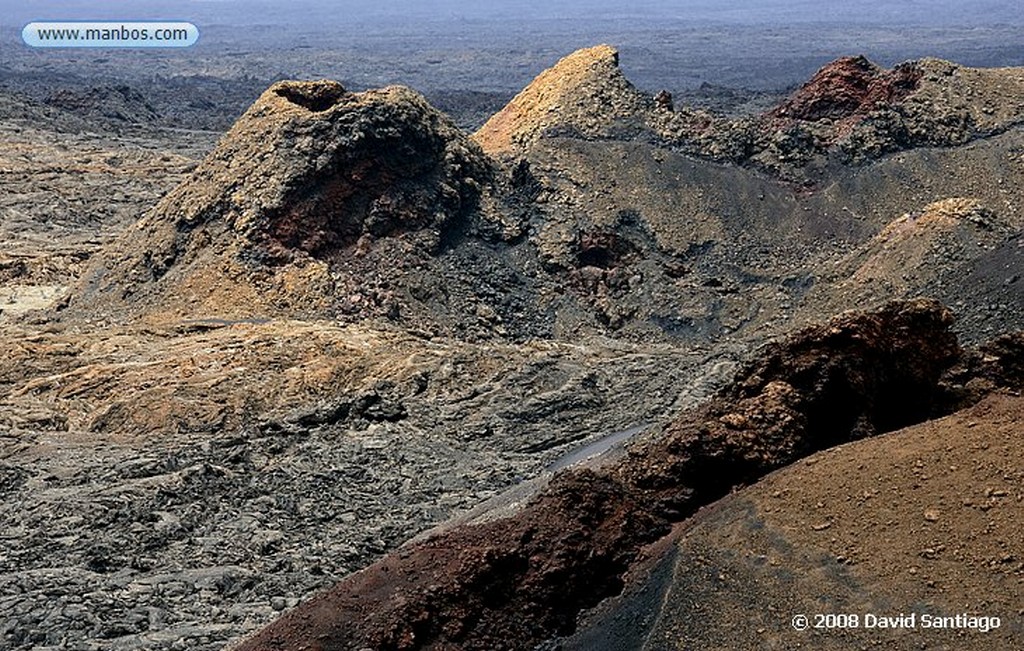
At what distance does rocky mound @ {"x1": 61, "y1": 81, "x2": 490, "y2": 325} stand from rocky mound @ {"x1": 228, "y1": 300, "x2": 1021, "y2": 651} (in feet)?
37.0

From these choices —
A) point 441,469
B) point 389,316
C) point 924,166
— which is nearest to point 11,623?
point 441,469

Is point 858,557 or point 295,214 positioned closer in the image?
point 858,557

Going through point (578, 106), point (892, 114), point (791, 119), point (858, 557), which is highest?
point (578, 106)

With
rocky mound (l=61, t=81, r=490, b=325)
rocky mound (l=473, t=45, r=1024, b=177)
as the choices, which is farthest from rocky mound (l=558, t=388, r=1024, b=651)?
rocky mound (l=473, t=45, r=1024, b=177)

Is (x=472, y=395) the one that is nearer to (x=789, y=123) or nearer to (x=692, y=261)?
(x=692, y=261)

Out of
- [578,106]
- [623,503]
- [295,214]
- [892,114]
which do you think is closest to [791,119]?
[892,114]

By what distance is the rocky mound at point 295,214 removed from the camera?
2169 centimetres

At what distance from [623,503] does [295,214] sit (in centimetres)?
1365

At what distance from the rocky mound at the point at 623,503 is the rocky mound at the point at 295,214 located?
11268 mm

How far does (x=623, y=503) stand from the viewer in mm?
9703

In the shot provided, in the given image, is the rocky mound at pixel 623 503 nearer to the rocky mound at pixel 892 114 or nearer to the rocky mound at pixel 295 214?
the rocky mound at pixel 295 214

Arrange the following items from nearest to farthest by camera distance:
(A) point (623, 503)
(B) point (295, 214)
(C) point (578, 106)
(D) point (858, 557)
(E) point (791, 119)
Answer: (D) point (858, 557) < (A) point (623, 503) < (B) point (295, 214) < (C) point (578, 106) < (E) point (791, 119)

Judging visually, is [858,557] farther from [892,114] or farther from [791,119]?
[791,119]

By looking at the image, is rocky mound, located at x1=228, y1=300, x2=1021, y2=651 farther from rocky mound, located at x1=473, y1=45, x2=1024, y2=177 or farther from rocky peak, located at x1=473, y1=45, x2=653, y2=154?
rocky peak, located at x1=473, y1=45, x2=653, y2=154
